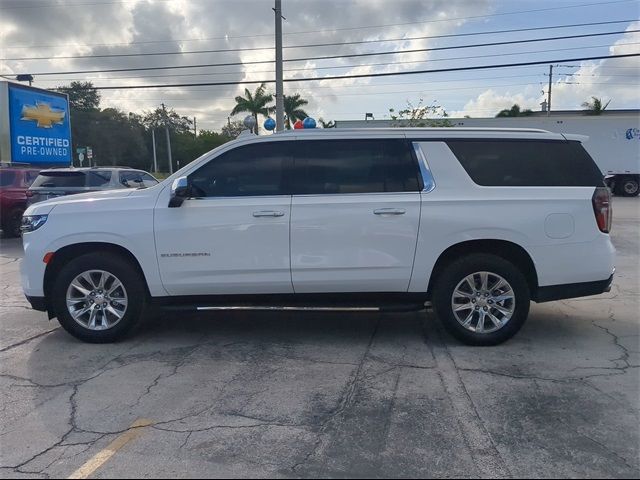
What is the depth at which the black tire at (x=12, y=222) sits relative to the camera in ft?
44.2

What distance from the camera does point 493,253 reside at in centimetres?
510

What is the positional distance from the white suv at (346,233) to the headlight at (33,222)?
2cm

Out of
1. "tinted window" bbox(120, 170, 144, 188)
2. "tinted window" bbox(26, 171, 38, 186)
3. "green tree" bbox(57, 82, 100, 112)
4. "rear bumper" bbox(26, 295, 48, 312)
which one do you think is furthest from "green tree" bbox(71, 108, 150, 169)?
"rear bumper" bbox(26, 295, 48, 312)

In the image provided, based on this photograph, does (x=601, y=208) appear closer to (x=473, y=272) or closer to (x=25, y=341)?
(x=473, y=272)

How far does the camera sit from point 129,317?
16.9 feet

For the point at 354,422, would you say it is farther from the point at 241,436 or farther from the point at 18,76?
the point at 18,76

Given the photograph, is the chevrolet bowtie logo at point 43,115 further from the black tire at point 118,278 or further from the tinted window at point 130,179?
the black tire at point 118,278

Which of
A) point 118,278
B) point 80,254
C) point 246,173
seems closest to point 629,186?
point 246,173

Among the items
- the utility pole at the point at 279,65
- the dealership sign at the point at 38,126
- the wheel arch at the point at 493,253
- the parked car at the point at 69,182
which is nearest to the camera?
the wheel arch at the point at 493,253

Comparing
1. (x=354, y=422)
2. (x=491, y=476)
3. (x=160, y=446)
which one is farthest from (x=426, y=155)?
(x=160, y=446)

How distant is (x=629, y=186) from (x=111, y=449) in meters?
29.3

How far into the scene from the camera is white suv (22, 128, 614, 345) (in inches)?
195

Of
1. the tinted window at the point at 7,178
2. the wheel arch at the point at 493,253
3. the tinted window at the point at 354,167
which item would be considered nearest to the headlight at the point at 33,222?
the tinted window at the point at 354,167

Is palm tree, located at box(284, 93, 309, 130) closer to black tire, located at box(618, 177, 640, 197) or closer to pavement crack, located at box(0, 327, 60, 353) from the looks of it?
black tire, located at box(618, 177, 640, 197)
